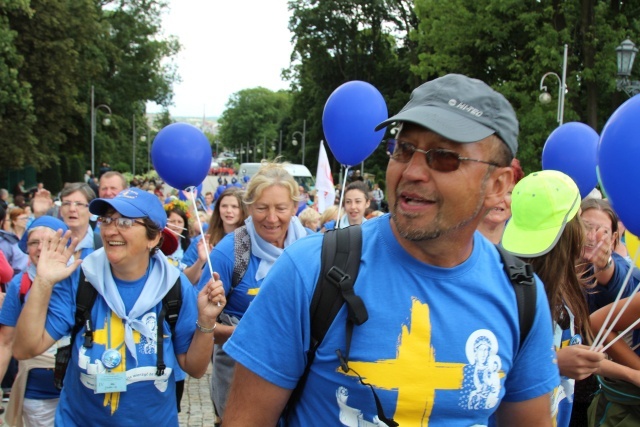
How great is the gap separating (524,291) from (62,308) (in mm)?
2216

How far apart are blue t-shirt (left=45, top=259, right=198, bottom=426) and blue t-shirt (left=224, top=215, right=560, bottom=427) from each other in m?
1.53

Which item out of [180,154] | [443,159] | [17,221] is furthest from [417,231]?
[17,221]

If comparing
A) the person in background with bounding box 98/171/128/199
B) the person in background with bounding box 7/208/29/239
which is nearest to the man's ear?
the person in background with bounding box 98/171/128/199

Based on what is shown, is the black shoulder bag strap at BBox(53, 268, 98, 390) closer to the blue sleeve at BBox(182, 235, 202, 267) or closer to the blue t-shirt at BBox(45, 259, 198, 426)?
the blue t-shirt at BBox(45, 259, 198, 426)

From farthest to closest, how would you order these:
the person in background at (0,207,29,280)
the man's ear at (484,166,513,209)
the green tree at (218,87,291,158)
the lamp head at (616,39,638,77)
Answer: the green tree at (218,87,291,158) < the lamp head at (616,39,638,77) < the person in background at (0,207,29,280) < the man's ear at (484,166,513,209)

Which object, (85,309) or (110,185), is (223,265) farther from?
(110,185)

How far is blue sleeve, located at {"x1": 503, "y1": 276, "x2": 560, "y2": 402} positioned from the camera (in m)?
1.94

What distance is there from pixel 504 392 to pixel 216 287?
1689 mm

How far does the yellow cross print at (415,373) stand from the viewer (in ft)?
5.65

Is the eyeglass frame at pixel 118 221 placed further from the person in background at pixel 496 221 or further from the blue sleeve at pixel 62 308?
the person in background at pixel 496 221

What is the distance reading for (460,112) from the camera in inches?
69.5

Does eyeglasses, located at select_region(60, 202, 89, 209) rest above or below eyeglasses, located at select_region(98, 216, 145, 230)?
below

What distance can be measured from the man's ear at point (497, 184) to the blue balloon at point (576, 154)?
10.6 ft

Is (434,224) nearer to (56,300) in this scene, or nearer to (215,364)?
(56,300)
